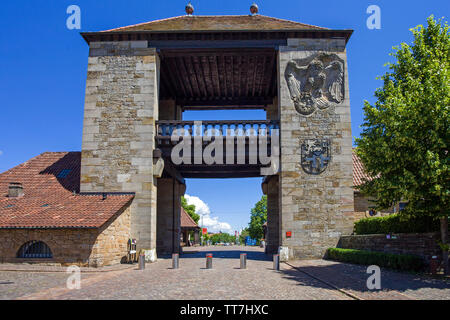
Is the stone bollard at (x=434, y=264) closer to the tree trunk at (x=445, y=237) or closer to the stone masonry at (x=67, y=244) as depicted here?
the tree trunk at (x=445, y=237)

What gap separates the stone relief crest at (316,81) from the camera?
20188mm

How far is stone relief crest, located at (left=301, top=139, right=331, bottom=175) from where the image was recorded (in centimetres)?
1958

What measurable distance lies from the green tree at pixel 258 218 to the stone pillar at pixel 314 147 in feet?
162

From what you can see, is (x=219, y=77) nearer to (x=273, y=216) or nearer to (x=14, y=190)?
(x=273, y=216)

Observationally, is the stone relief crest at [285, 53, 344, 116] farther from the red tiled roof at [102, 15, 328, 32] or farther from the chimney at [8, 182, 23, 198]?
the chimney at [8, 182, 23, 198]

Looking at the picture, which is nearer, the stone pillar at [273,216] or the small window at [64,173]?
the small window at [64,173]

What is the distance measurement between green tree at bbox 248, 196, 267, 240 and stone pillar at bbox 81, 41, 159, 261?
1995 inches

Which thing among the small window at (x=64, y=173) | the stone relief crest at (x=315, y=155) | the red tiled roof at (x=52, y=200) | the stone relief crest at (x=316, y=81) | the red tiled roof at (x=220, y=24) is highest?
the red tiled roof at (x=220, y=24)

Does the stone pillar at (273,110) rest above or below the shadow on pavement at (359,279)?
above

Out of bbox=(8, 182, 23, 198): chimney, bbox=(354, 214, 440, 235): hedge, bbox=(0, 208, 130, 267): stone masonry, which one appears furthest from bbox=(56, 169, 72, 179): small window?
bbox=(354, 214, 440, 235): hedge

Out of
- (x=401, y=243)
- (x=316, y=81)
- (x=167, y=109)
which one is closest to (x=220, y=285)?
(x=401, y=243)

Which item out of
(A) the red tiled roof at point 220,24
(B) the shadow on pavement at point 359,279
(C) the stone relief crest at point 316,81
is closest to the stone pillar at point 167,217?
(A) the red tiled roof at point 220,24
